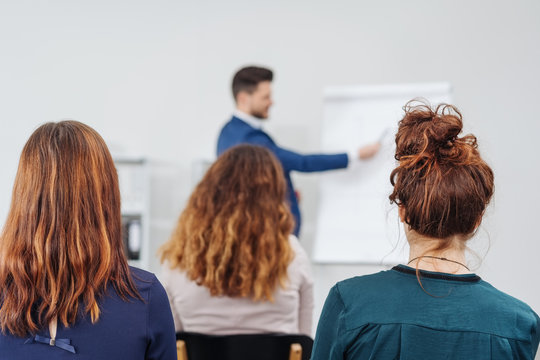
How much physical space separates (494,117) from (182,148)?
2.00m

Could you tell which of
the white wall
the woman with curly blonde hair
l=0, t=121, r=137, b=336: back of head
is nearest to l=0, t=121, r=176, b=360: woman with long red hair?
l=0, t=121, r=137, b=336: back of head

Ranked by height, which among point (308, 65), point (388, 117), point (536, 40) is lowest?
point (388, 117)

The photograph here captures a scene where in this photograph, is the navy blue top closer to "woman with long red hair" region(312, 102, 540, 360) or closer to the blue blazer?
"woman with long red hair" region(312, 102, 540, 360)

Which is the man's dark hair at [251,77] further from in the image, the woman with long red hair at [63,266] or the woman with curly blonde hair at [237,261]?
the woman with long red hair at [63,266]

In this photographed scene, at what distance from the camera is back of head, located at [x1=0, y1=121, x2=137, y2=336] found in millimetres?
1104

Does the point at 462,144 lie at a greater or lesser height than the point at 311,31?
lesser

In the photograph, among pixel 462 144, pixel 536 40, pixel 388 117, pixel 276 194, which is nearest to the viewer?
pixel 462 144

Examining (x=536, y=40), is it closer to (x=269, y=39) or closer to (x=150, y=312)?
(x=269, y=39)

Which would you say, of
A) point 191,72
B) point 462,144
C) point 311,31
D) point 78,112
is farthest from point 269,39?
point 462,144

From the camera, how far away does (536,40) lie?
3.70m

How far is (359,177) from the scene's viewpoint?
3.30 m

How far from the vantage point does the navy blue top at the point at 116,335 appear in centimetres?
110

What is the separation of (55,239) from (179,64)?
2939mm

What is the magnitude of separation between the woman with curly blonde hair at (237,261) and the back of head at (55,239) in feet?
2.15
